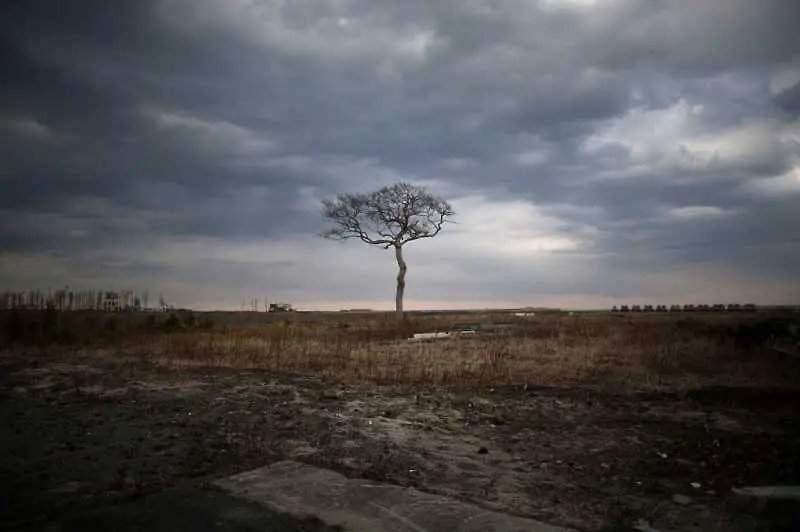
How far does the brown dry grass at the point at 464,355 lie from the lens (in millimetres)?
11930

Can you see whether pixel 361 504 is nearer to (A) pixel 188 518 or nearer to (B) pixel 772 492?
(A) pixel 188 518

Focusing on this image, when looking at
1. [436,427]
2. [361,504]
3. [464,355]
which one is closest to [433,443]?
[436,427]

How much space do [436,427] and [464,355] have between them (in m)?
8.40

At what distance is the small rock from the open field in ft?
0.10

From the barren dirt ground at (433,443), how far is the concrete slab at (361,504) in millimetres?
299

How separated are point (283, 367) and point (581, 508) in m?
9.56

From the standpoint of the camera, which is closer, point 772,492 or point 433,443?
point 772,492

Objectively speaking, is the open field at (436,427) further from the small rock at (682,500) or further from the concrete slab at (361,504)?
the concrete slab at (361,504)

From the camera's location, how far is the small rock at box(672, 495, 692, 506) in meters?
4.78

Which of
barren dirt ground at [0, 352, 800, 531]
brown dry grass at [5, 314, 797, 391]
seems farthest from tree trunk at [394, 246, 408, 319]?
barren dirt ground at [0, 352, 800, 531]

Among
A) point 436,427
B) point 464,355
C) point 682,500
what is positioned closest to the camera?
point 682,500

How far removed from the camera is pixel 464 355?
15.7 metres

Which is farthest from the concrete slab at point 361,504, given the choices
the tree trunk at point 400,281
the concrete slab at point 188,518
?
the tree trunk at point 400,281

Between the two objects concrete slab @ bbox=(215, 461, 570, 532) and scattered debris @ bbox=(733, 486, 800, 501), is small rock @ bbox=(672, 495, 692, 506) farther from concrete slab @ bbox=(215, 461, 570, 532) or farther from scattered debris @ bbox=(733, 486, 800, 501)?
concrete slab @ bbox=(215, 461, 570, 532)
